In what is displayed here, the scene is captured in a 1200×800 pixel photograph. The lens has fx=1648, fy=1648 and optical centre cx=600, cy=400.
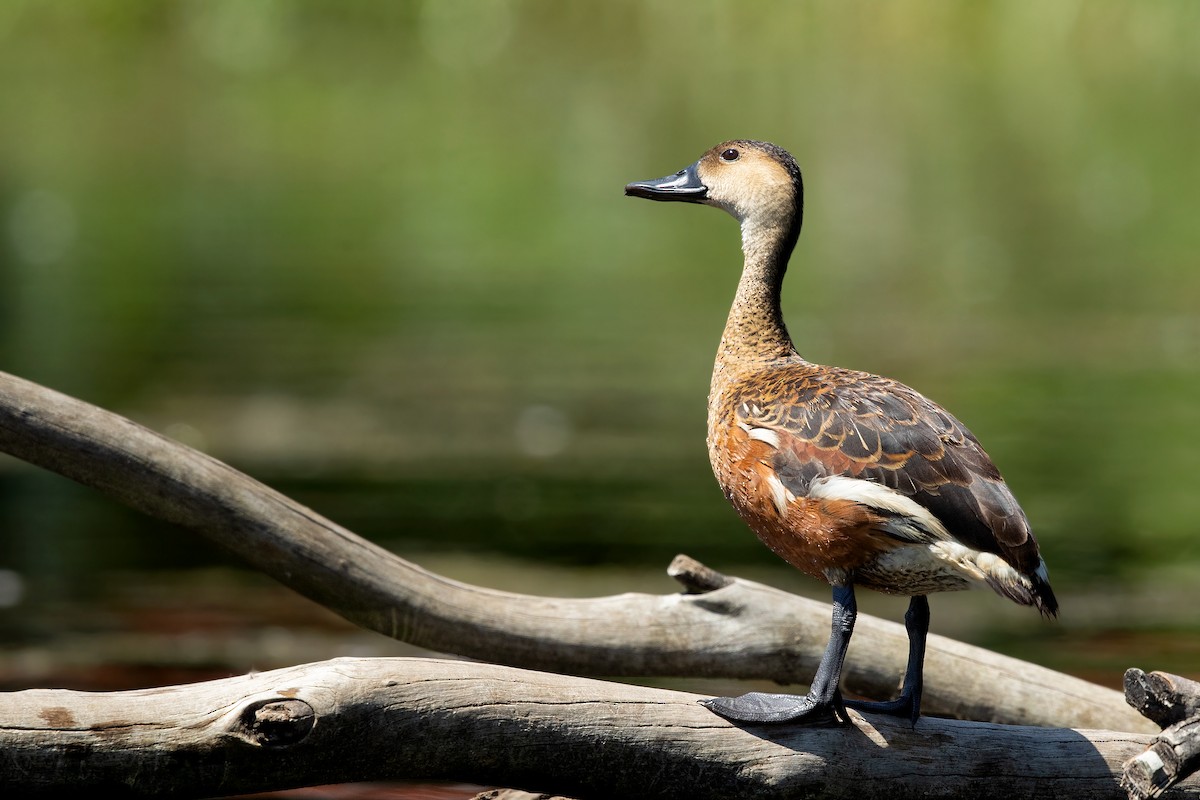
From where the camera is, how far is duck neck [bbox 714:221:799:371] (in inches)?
168

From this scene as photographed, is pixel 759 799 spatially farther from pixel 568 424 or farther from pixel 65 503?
pixel 568 424

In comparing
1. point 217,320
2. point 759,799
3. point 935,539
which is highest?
point 217,320

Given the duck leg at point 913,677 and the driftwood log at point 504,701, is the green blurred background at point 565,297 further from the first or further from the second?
the duck leg at point 913,677

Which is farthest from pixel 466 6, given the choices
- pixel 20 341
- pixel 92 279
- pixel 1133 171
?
pixel 20 341

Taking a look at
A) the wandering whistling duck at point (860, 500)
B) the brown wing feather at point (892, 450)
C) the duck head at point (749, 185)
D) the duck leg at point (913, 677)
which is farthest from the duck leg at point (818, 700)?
the duck head at point (749, 185)

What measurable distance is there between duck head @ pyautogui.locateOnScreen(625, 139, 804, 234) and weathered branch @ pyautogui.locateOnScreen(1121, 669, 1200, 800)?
154 cm

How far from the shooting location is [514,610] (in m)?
4.40

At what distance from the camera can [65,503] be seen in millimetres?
8492

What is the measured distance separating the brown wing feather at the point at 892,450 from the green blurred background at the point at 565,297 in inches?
112

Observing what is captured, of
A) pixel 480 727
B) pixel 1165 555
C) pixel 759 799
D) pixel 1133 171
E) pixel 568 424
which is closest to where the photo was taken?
pixel 480 727

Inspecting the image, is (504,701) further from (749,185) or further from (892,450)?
(749,185)

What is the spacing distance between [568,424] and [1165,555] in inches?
146

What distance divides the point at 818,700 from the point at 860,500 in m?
0.45

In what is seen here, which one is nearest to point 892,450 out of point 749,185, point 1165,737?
point 1165,737
